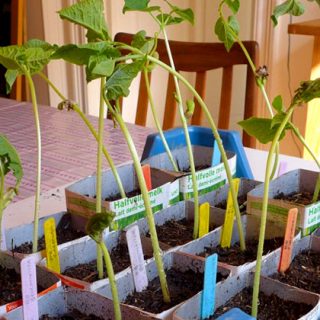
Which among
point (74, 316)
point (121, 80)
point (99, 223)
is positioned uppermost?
point (121, 80)

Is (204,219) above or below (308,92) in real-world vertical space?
below

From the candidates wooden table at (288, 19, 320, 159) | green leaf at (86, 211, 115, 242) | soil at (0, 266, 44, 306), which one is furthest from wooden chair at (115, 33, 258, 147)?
green leaf at (86, 211, 115, 242)

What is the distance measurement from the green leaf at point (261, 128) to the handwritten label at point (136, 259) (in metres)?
0.17

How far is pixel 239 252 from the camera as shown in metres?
0.67

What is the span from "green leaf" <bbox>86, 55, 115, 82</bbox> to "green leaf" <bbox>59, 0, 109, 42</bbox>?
0.16ft

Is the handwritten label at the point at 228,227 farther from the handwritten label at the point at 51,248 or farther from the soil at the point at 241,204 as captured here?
the handwritten label at the point at 51,248

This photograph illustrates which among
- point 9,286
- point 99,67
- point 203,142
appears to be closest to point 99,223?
point 99,67

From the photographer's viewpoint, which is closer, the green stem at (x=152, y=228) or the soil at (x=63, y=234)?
the green stem at (x=152, y=228)

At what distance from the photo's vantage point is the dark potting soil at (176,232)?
0.70 m

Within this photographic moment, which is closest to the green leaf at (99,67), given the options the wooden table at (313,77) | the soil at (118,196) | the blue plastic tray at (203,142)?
the soil at (118,196)

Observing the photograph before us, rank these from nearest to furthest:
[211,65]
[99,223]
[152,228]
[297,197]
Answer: [99,223] < [152,228] < [297,197] < [211,65]

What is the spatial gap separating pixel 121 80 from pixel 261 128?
0.20 m

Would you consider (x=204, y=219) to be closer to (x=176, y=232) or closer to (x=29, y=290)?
(x=176, y=232)

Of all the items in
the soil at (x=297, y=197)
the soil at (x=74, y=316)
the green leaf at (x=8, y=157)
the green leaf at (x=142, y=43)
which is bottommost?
the soil at (x=74, y=316)
